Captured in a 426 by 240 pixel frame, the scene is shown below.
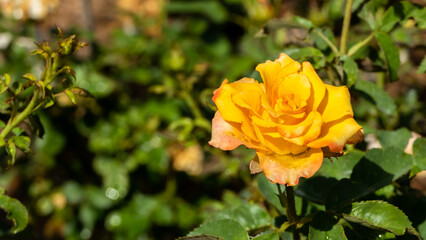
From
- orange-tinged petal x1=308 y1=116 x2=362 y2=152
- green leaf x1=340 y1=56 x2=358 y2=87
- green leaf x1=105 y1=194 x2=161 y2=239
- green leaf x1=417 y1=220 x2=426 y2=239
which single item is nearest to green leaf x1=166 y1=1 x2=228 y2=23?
green leaf x1=105 y1=194 x2=161 y2=239

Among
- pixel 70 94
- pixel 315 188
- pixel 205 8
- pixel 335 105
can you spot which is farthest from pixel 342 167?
pixel 205 8

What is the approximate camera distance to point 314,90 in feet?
2.23

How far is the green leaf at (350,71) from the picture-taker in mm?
943

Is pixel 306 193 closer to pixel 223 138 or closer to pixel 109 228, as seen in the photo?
pixel 223 138

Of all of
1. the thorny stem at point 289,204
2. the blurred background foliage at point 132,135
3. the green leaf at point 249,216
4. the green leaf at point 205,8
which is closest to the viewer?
the thorny stem at point 289,204

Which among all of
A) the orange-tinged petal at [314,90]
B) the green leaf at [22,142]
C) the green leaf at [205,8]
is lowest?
the green leaf at [205,8]

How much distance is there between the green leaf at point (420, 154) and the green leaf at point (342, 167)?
0.34ft

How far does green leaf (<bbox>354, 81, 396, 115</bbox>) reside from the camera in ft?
3.33

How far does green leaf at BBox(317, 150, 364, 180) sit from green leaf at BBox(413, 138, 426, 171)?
0.34 feet

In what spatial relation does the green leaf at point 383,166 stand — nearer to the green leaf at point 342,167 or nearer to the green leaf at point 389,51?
the green leaf at point 342,167

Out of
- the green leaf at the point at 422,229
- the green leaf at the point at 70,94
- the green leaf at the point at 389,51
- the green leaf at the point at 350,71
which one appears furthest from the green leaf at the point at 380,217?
the green leaf at the point at 70,94

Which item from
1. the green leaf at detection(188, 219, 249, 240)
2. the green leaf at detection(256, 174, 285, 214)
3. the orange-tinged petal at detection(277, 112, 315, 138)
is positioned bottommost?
the green leaf at detection(256, 174, 285, 214)

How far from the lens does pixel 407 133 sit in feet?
3.36

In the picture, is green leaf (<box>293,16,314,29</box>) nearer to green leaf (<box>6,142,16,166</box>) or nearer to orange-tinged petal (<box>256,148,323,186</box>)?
orange-tinged petal (<box>256,148,323,186</box>)
